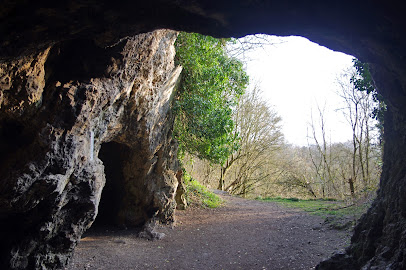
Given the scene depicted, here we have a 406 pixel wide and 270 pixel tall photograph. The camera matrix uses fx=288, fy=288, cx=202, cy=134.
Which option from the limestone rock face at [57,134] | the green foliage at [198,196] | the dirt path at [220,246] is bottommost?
the dirt path at [220,246]

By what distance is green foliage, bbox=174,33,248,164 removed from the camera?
10.1m

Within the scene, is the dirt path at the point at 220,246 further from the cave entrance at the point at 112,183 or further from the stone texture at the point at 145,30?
the stone texture at the point at 145,30

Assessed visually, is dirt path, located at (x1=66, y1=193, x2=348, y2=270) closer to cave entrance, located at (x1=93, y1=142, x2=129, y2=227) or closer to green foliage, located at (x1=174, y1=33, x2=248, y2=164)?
cave entrance, located at (x1=93, y1=142, x2=129, y2=227)

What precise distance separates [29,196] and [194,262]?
3.86 m

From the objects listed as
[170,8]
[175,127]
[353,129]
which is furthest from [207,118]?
[353,129]

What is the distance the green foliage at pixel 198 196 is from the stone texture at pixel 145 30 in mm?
8011

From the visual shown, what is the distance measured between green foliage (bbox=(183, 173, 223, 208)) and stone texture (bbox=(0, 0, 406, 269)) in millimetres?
8011

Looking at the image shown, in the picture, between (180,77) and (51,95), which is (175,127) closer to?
(180,77)

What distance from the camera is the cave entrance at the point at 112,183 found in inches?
361

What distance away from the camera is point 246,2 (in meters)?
2.92

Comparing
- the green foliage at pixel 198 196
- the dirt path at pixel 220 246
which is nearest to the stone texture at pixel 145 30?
the dirt path at pixel 220 246

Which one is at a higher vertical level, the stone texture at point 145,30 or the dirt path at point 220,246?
the stone texture at point 145,30

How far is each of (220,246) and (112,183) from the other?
→ 4.12 m

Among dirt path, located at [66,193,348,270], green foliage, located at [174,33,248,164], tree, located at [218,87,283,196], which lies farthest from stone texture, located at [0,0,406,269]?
tree, located at [218,87,283,196]
